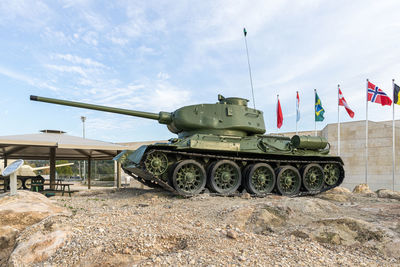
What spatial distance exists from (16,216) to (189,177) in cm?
507

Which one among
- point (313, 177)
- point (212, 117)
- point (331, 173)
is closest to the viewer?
point (212, 117)

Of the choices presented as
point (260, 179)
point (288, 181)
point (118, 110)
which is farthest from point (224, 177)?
point (118, 110)

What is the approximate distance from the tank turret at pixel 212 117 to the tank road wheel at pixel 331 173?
365 cm

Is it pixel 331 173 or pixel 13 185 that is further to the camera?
pixel 331 173

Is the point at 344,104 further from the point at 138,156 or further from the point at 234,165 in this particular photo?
the point at 138,156

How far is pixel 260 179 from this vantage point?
445 inches

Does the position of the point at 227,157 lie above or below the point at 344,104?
below

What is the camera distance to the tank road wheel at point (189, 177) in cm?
989

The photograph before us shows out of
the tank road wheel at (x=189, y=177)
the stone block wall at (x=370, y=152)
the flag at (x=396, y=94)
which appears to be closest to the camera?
the tank road wheel at (x=189, y=177)

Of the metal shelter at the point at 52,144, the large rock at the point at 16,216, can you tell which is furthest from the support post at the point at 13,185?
the metal shelter at the point at 52,144

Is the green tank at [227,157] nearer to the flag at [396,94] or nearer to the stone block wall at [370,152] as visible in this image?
the flag at [396,94]

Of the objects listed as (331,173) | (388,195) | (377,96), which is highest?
(377,96)

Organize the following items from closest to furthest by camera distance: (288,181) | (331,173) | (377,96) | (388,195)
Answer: (288,181) < (388,195) < (331,173) < (377,96)

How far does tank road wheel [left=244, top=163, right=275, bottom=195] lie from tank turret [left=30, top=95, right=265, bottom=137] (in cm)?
146
